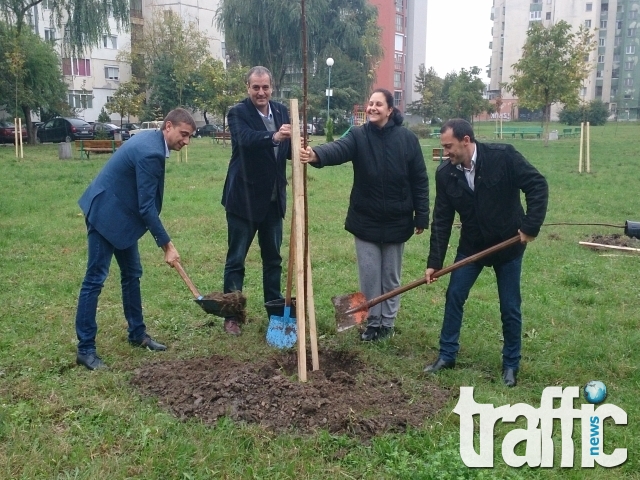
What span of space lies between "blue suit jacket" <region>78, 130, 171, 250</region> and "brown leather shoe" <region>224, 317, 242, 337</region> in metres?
1.11

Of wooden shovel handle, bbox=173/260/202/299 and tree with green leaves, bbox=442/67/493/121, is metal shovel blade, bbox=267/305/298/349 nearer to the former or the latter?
wooden shovel handle, bbox=173/260/202/299

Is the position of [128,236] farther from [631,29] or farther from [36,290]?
[631,29]

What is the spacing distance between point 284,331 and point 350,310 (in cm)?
55

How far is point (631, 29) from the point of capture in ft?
204

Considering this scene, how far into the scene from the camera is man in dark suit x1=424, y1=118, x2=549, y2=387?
4.10 metres

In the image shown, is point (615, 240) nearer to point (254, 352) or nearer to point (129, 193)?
point (254, 352)

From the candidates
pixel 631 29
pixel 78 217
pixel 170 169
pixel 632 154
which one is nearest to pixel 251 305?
pixel 78 217

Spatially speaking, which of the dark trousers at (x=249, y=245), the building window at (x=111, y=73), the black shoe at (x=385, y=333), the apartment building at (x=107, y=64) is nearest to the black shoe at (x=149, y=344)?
the dark trousers at (x=249, y=245)

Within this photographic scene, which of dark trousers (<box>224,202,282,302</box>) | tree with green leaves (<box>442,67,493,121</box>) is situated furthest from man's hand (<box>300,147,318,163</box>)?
tree with green leaves (<box>442,67,493,121</box>)

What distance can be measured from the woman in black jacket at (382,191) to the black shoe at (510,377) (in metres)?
1.09

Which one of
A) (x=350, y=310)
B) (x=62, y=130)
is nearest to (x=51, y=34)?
(x=62, y=130)

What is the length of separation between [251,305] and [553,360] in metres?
2.64

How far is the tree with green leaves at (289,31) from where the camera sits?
3381 cm

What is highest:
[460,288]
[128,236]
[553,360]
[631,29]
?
[631,29]
